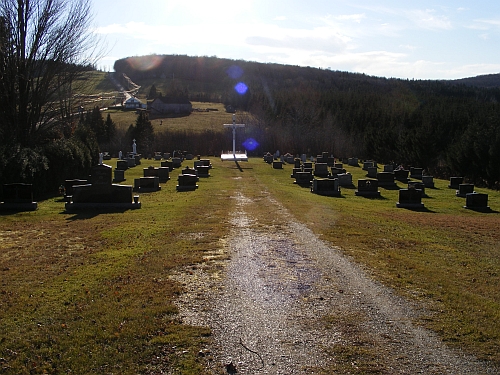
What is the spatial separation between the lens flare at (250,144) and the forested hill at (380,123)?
952 mm

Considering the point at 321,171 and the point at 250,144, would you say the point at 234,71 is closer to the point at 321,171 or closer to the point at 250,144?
the point at 250,144

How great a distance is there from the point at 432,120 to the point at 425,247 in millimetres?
50461

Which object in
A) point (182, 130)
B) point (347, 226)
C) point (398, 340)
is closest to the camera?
point (398, 340)

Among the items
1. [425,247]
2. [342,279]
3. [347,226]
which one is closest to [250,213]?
[347,226]

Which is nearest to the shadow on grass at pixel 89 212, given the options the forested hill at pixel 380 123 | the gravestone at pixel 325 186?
the gravestone at pixel 325 186

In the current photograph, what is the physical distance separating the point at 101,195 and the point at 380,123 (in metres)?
63.0

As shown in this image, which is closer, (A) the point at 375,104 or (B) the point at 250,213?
(B) the point at 250,213

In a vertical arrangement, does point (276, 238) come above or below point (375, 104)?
below

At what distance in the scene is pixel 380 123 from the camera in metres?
75.7

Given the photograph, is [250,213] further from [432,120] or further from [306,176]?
[432,120]

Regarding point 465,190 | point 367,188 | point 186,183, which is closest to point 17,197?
point 186,183

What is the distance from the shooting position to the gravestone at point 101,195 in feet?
59.3

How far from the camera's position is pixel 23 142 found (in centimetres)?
2594

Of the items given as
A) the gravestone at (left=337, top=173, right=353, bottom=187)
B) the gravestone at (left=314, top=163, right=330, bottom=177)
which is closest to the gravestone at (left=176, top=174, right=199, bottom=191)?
the gravestone at (left=337, top=173, right=353, bottom=187)
